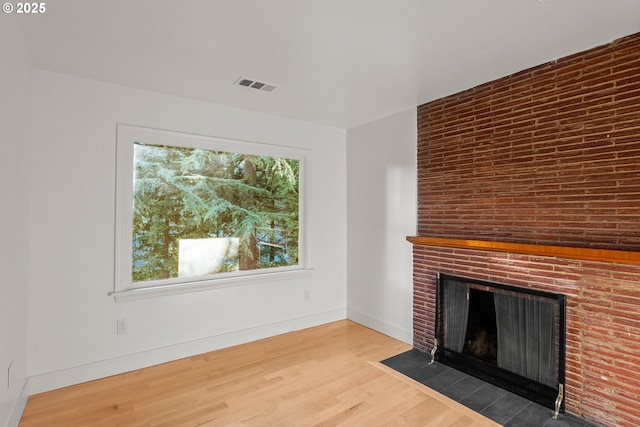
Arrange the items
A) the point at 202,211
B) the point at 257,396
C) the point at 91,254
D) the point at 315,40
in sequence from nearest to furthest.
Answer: the point at 315,40 → the point at 257,396 → the point at 91,254 → the point at 202,211

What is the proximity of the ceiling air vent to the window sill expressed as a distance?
1.98 m

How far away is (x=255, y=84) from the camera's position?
3.01m

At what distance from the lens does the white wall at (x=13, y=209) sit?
1904 mm

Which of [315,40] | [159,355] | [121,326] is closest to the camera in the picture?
[315,40]

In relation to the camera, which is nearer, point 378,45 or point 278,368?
point 378,45

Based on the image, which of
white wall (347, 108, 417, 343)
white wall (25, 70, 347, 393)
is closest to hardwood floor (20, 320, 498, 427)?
white wall (25, 70, 347, 393)

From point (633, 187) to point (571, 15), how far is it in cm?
117

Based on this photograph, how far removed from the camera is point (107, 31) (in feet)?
6.97

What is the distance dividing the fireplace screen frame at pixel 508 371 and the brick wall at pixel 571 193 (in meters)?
0.05

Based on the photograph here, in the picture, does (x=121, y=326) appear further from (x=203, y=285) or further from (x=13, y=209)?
(x=13, y=209)

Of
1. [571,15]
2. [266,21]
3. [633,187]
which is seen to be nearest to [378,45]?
[266,21]

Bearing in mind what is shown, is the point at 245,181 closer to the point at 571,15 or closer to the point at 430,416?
the point at 430,416

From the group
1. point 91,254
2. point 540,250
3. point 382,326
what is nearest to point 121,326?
point 91,254

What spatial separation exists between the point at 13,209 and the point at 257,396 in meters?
2.14
